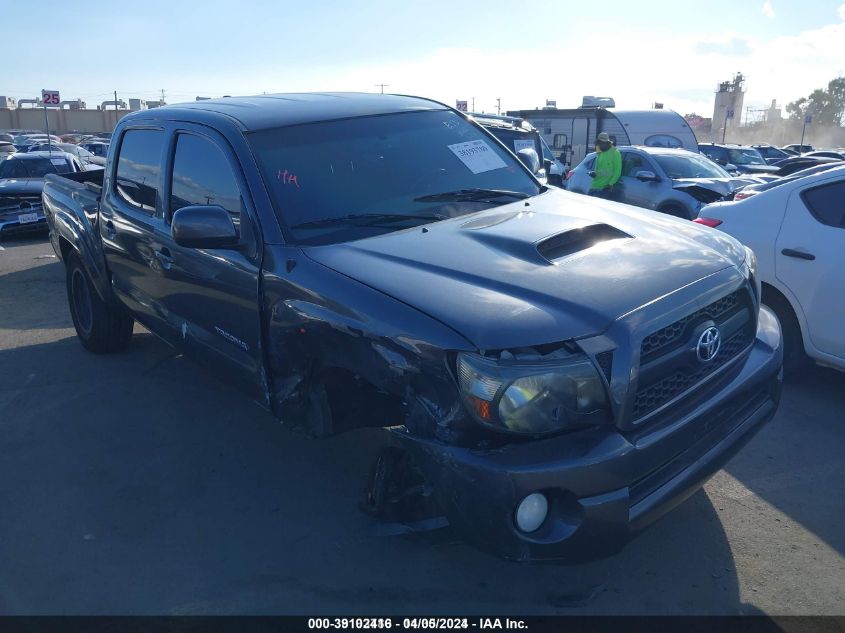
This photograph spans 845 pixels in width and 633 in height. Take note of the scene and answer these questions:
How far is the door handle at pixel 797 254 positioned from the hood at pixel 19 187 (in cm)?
1181

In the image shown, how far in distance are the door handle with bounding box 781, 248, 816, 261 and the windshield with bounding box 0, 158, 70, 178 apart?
41.7 feet

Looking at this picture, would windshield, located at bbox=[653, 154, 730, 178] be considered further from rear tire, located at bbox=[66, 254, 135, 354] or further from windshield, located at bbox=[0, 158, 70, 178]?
windshield, located at bbox=[0, 158, 70, 178]

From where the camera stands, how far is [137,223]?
4.54 metres

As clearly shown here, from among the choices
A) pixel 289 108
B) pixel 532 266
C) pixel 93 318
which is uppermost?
pixel 289 108

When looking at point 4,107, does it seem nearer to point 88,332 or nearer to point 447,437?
point 88,332

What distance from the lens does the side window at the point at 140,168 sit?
14.5 ft

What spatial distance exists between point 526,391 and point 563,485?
1.08 ft

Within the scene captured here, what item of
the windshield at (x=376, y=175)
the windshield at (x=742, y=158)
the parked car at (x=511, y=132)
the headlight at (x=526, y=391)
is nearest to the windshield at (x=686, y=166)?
the parked car at (x=511, y=132)

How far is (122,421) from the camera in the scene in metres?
4.87

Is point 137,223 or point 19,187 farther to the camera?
point 19,187

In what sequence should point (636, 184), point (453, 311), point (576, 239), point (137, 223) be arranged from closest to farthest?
point (453, 311), point (576, 239), point (137, 223), point (636, 184)

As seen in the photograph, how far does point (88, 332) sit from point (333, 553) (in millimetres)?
3789

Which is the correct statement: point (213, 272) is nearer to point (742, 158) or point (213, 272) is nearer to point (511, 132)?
point (511, 132)

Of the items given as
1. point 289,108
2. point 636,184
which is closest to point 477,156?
point 289,108
